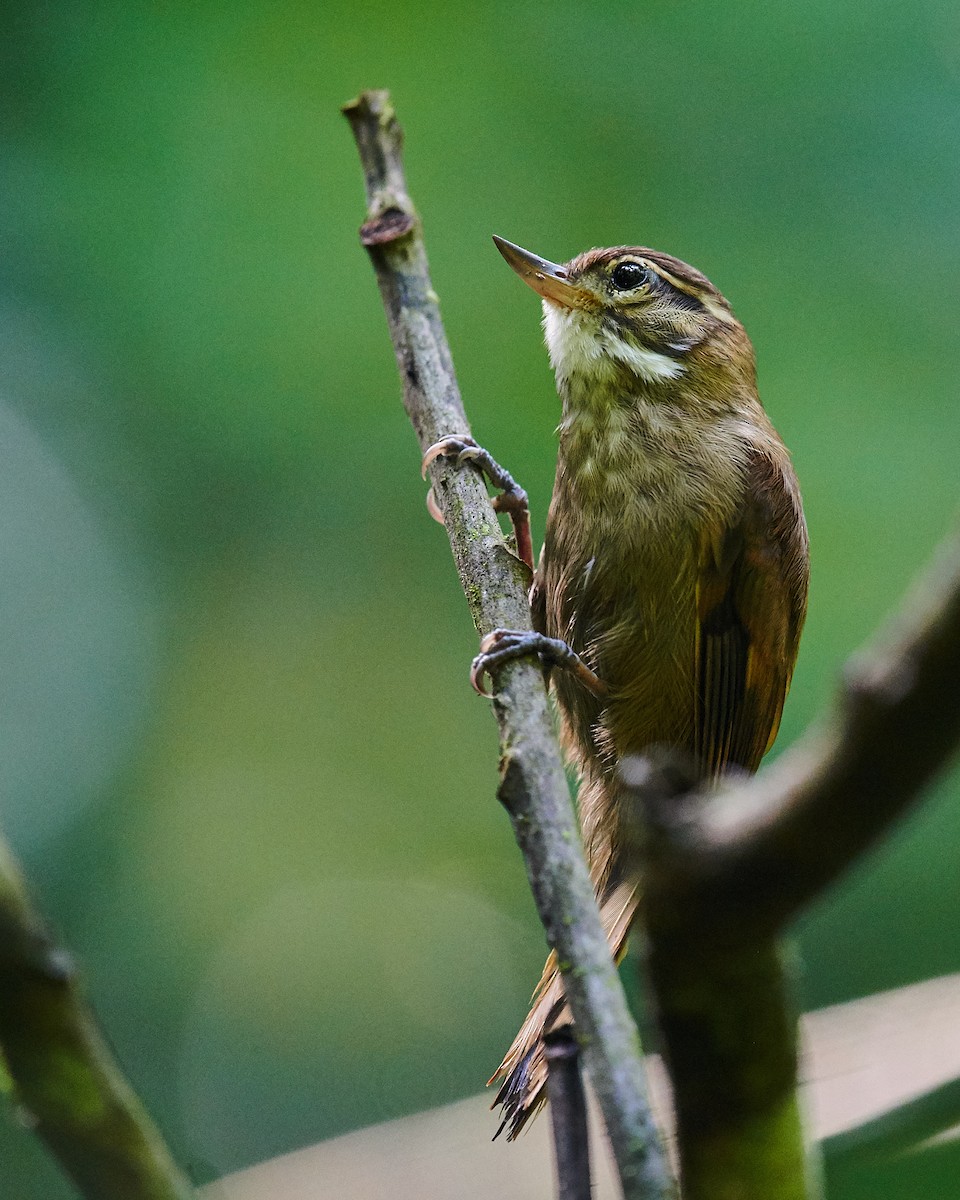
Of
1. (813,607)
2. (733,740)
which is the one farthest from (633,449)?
(813,607)

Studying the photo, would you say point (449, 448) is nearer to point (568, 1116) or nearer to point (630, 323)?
point (630, 323)

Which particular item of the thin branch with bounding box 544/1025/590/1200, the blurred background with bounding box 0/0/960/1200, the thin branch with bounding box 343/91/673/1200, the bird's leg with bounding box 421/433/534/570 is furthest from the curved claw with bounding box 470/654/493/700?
the blurred background with bounding box 0/0/960/1200

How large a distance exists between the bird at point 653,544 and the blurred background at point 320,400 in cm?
97

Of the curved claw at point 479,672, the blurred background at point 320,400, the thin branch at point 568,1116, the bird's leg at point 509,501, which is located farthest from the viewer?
the blurred background at point 320,400

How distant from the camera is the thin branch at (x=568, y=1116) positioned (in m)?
0.90

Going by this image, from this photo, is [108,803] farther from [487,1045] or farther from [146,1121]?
[146,1121]

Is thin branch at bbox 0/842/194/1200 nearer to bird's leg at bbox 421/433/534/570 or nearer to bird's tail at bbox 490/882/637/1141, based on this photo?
bird's tail at bbox 490/882/637/1141

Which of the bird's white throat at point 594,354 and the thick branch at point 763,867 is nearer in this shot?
the thick branch at point 763,867

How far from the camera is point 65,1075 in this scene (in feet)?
3.10

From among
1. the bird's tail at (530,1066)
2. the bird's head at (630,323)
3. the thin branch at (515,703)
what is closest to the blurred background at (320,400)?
the bird's head at (630,323)

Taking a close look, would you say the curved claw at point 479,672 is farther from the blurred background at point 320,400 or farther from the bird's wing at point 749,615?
the blurred background at point 320,400

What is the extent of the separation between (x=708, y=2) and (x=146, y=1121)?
167 inches

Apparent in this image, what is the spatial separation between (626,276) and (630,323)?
0.40 ft

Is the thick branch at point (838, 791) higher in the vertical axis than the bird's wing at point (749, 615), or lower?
lower
